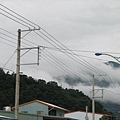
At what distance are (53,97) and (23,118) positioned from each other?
47463 mm

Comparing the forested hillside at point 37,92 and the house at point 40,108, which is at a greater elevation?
the forested hillside at point 37,92

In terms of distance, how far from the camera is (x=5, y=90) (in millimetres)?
81000

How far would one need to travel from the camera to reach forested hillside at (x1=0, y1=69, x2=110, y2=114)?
80375mm

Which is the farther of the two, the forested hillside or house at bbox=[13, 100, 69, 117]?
the forested hillside

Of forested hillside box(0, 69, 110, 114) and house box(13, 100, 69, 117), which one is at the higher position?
forested hillside box(0, 69, 110, 114)

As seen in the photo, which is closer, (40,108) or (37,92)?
(40,108)

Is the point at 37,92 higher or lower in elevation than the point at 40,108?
higher

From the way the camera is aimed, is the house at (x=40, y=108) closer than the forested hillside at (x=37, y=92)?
Yes

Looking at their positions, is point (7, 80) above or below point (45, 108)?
above

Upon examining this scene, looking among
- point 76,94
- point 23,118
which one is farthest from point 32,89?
point 23,118

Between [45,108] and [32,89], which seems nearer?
[45,108]

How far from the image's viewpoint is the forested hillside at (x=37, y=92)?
264 feet

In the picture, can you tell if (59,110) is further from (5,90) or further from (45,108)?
(5,90)

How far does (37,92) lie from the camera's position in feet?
305
